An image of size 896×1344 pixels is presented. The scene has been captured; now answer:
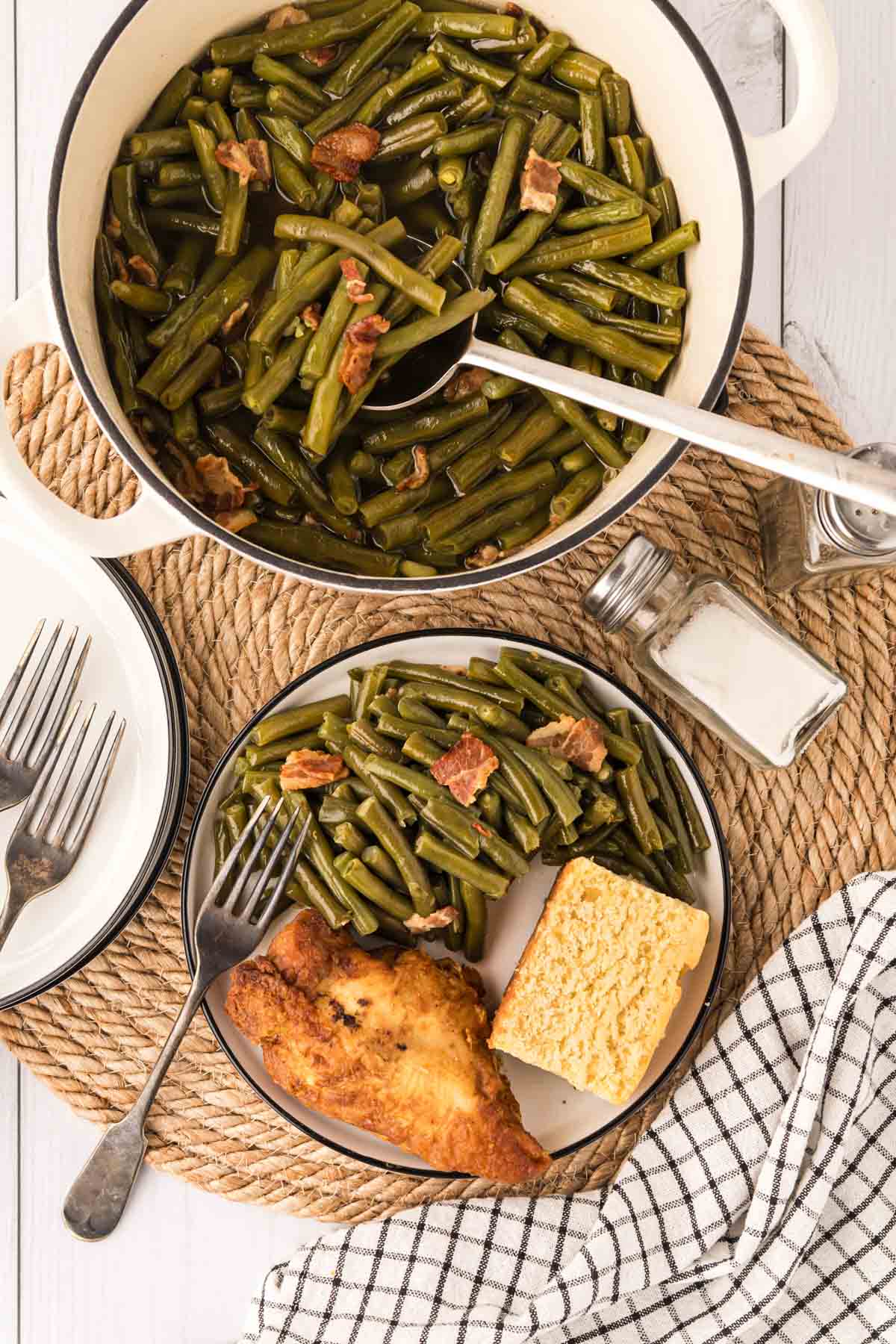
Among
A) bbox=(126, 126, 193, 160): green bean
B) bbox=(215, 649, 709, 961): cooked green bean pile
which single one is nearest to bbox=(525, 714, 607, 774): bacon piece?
bbox=(215, 649, 709, 961): cooked green bean pile

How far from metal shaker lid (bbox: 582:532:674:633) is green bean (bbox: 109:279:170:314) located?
38.3 inches

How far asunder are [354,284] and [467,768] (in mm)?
914

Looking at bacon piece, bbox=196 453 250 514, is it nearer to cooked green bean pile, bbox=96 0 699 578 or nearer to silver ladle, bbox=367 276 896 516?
Answer: cooked green bean pile, bbox=96 0 699 578

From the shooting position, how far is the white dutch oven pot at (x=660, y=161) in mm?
1977

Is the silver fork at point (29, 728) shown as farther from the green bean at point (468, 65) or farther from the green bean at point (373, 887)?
the green bean at point (468, 65)

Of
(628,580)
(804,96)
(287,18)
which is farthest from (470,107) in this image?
(628,580)

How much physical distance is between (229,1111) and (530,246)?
6.18 feet

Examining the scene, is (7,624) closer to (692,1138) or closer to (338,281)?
(338,281)

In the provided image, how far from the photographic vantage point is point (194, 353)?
2221mm

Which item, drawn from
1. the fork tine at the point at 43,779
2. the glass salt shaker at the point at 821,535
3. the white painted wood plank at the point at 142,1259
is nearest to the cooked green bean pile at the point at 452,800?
the fork tine at the point at 43,779

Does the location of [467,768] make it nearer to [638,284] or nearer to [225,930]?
[225,930]

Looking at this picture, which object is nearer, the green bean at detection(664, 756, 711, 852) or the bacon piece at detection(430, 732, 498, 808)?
the bacon piece at detection(430, 732, 498, 808)

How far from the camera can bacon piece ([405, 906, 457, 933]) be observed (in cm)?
245

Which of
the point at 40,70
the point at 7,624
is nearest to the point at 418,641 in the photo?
the point at 7,624
